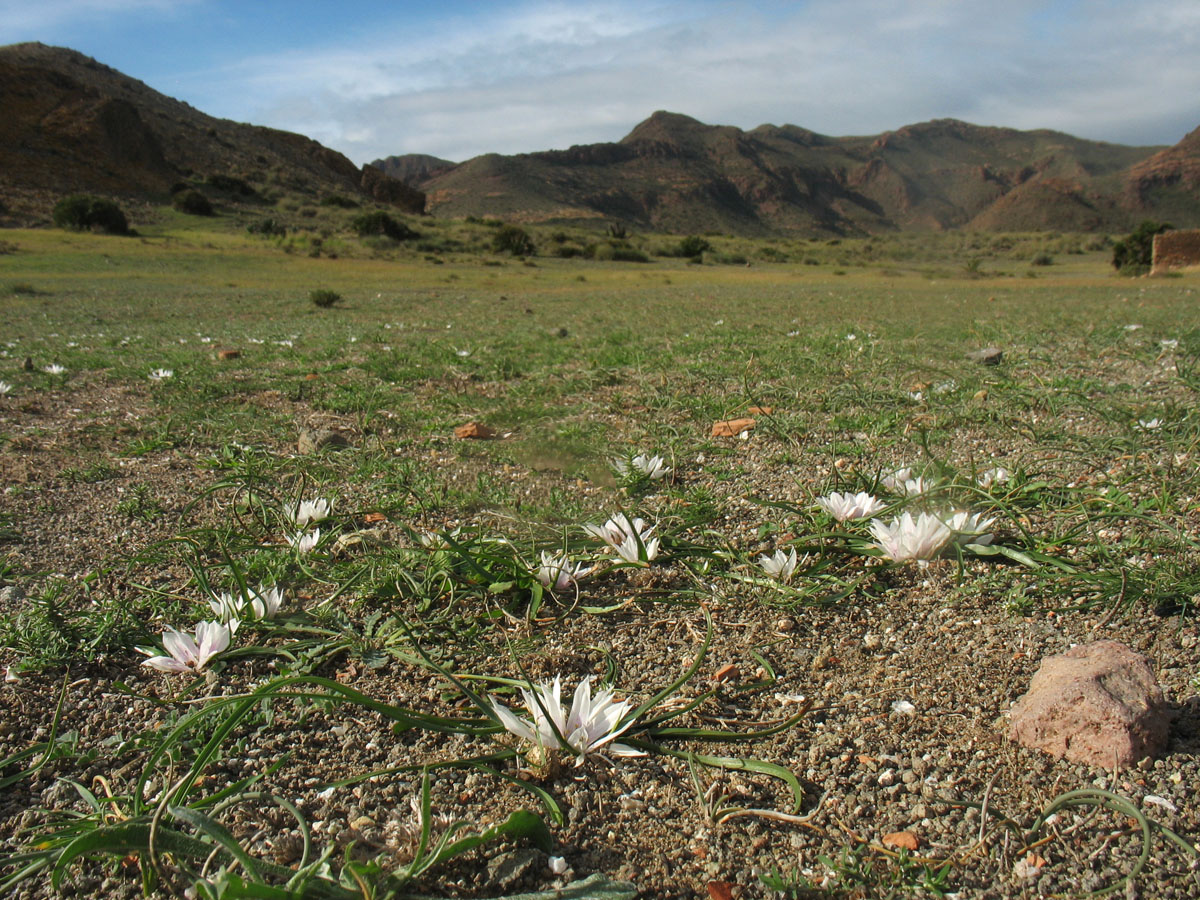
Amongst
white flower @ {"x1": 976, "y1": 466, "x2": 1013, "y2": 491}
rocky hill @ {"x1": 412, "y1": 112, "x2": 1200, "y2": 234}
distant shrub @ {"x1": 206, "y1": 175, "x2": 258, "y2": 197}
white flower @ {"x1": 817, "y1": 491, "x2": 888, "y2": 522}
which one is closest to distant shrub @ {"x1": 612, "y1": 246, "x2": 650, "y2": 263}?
distant shrub @ {"x1": 206, "y1": 175, "x2": 258, "y2": 197}

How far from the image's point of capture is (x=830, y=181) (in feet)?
316

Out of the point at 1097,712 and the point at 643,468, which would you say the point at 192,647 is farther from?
the point at 1097,712

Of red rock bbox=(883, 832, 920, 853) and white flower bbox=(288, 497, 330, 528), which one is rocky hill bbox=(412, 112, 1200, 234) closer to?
white flower bbox=(288, 497, 330, 528)

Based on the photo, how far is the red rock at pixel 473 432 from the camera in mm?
2834

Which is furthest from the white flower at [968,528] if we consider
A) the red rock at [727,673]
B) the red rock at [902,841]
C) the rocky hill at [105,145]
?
the rocky hill at [105,145]

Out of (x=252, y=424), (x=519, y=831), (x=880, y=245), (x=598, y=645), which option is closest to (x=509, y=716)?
(x=519, y=831)

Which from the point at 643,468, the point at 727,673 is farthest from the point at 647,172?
the point at 727,673

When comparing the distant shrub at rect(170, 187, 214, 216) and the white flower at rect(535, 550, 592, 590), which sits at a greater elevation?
the distant shrub at rect(170, 187, 214, 216)

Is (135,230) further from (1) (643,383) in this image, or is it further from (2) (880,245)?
(2) (880,245)

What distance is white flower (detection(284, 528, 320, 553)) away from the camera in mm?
1637

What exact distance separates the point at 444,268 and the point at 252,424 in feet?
54.1

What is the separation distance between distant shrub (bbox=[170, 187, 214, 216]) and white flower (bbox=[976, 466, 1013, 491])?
30.3 metres

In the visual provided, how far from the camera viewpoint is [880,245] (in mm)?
40281

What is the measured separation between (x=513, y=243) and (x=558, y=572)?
23.7 metres
